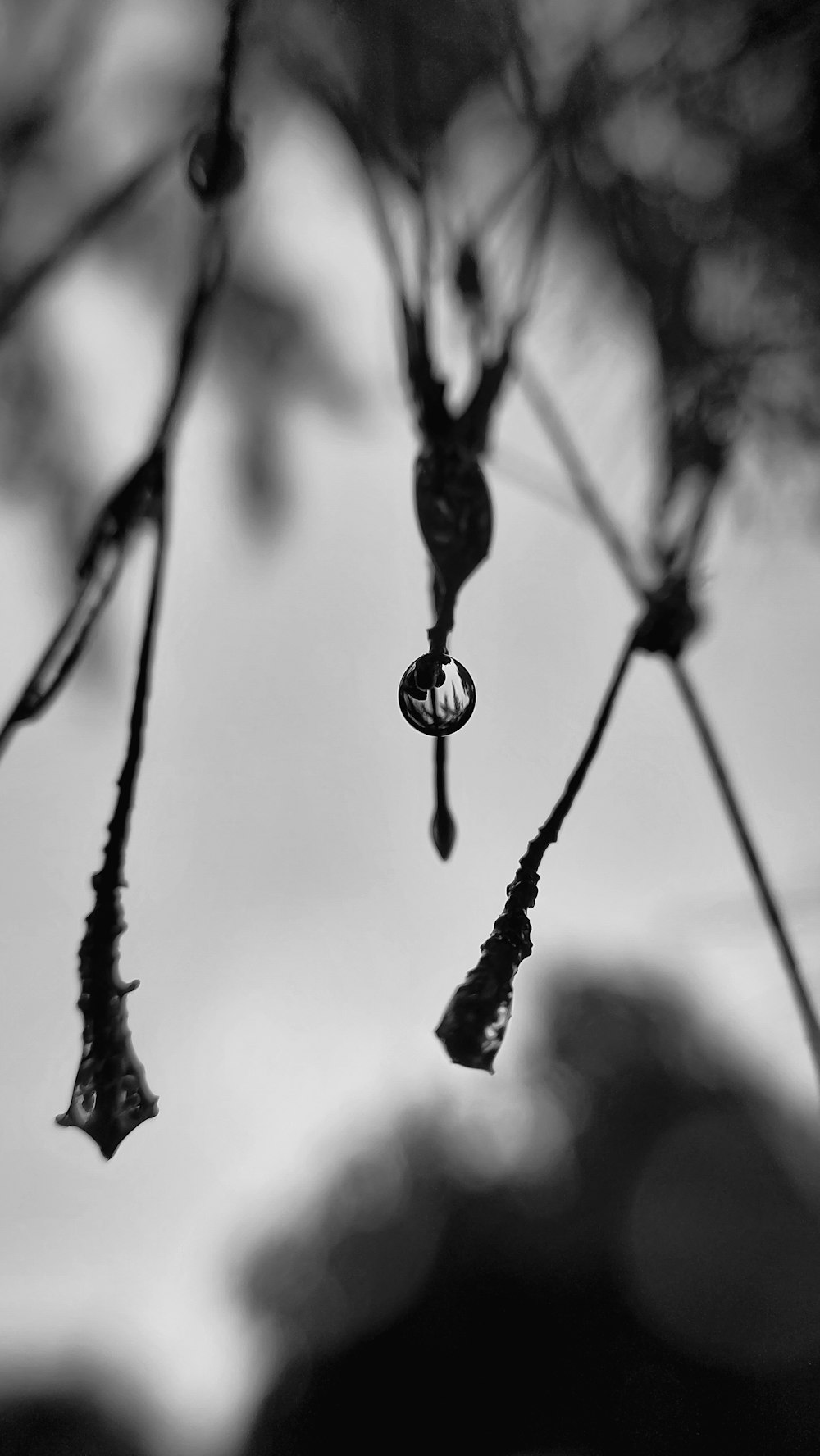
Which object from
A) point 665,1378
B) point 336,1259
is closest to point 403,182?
point 665,1378

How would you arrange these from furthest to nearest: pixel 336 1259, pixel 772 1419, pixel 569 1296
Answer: pixel 336 1259 → pixel 569 1296 → pixel 772 1419

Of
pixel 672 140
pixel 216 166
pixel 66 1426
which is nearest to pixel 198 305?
pixel 216 166

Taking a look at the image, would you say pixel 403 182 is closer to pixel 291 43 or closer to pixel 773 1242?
pixel 291 43

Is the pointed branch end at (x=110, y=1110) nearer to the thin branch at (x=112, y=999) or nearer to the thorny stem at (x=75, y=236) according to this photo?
the thin branch at (x=112, y=999)

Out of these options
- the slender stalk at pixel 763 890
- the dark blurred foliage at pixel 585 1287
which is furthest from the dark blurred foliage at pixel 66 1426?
the slender stalk at pixel 763 890

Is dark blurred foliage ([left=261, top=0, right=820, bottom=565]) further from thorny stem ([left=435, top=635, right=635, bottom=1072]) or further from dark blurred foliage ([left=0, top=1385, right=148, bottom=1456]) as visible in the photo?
dark blurred foliage ([left=0, top=1385, right=148, bottom=1456])
